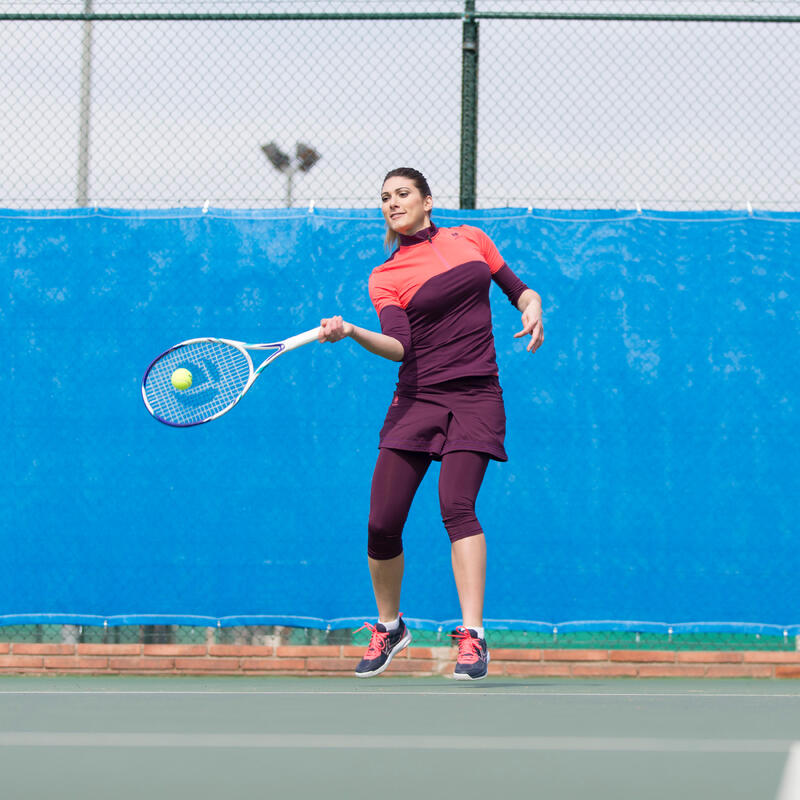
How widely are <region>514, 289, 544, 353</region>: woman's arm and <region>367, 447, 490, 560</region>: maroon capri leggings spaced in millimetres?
461

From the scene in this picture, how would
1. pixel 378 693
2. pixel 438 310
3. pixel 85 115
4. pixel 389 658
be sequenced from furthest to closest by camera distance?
pixel 85 115 → pixel 378 693 → pixel 389 658 → pixel 438 310

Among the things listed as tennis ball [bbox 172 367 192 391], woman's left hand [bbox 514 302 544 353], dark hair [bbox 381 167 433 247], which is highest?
dark hair [bbox 381 167 433 247]

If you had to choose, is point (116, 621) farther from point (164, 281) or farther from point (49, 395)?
point (164, 281)

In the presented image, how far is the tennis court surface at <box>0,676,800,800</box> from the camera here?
290 cm

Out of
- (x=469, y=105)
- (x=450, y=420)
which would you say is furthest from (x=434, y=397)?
(x=469, y=105)

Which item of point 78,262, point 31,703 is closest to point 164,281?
point 78,262

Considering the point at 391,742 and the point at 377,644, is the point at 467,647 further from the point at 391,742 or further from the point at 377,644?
the point at 391,742

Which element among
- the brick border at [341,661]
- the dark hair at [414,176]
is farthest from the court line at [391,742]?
the brick border at [341,661]

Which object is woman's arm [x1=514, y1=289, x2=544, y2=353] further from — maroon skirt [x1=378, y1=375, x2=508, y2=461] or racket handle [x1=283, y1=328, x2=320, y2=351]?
racket handle [x1=283, y1=328, x2=320, y2=351]

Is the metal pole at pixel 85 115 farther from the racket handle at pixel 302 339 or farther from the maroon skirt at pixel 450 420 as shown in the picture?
the maroon skirt at pixel 450 420

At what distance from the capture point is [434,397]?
4.55 metres

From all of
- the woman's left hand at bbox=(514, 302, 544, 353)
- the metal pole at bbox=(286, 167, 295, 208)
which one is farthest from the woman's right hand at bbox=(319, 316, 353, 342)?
the metal pole at bbox=(286, 167, 295, 208)

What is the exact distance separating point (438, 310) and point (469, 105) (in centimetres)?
173

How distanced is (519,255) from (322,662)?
204 centimetres
